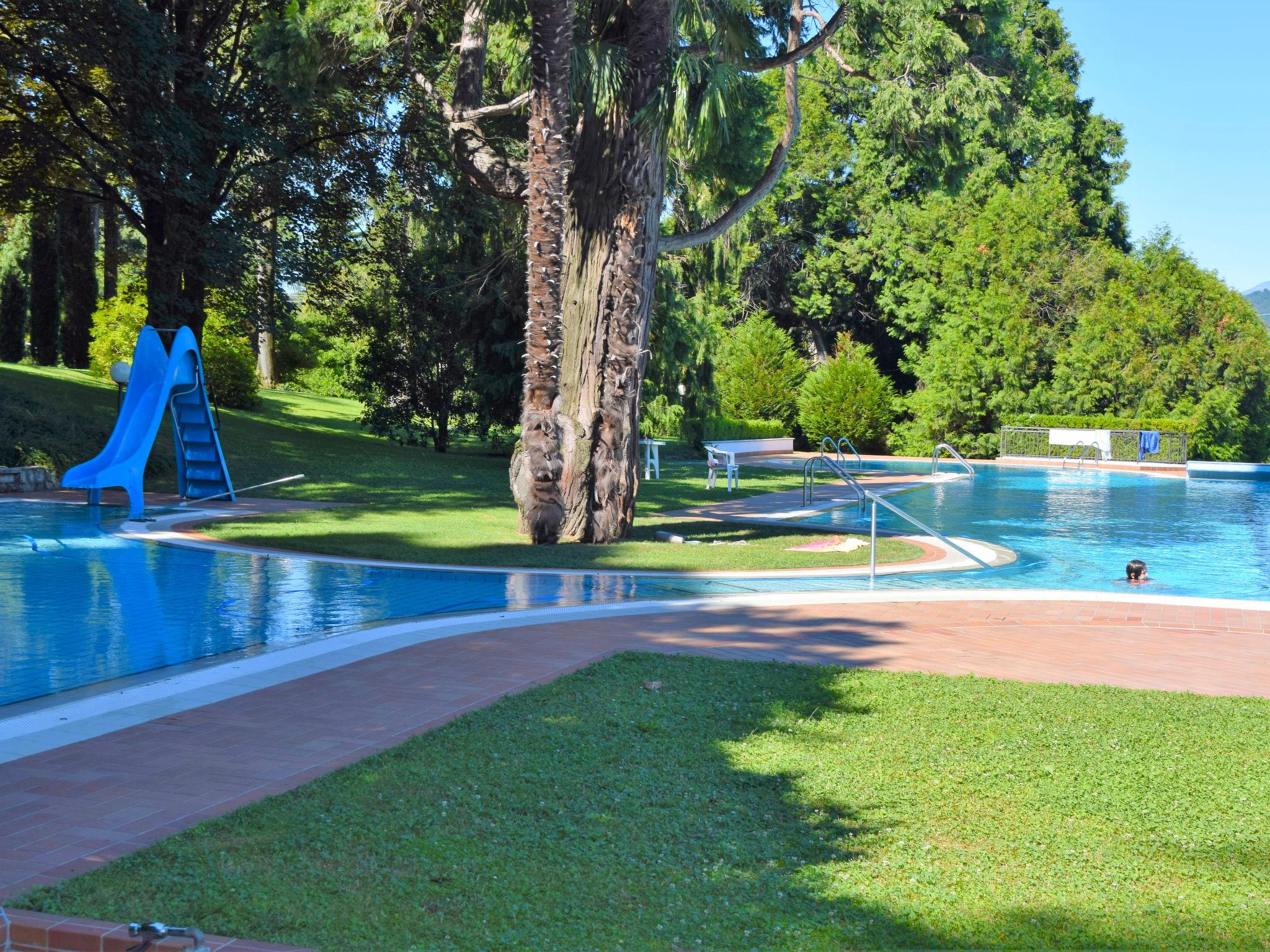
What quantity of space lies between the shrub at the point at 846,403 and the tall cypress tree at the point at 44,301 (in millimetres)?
24548

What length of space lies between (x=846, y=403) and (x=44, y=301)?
1025 inches

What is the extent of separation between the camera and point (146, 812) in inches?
172

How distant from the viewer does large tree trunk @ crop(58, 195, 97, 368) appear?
2792cm

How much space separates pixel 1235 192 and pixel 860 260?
18630 mm

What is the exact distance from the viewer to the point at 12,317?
33.5m

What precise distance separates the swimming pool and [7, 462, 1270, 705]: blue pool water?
0.21 feet

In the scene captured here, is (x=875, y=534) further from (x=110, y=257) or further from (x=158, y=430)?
(x=110, y=257)

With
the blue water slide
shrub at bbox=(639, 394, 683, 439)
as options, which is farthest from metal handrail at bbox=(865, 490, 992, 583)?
shrub at bbox=(639, 394, 683, 439)

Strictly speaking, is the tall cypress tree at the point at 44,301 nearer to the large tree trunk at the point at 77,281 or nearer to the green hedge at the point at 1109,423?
the large tree trunk at the point at 77,281

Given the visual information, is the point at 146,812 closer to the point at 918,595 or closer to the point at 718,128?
the point at 918,595

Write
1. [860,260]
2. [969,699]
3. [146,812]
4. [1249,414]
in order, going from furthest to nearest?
[860,260] < [1249,414] < [969,699] < [146,812]

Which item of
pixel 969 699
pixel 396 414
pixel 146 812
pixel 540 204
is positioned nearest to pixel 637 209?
pixel 540 204

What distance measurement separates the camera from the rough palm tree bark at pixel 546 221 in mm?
13336

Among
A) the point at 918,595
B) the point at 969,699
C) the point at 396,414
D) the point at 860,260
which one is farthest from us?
the point at 860,260
